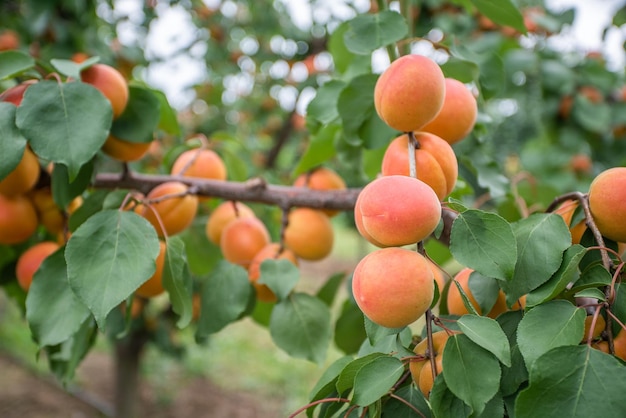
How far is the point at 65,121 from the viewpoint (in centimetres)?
55

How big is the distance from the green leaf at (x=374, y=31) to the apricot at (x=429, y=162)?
0.14 meters

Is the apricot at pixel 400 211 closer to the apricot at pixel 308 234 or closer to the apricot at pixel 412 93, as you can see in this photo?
the apricot at pixel 412 93

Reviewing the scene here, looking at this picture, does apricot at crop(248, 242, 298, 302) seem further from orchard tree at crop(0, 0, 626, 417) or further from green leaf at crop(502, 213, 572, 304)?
green leaf at crop(502, 213, 572, 304)

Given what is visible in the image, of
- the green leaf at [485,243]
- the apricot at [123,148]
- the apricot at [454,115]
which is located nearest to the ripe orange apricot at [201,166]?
the apricot at [123,148]

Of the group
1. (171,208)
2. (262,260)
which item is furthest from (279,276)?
(171,208)

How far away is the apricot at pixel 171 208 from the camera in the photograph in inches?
24.8

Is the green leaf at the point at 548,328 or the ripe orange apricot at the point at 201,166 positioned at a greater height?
the green leaf at the point at 548,328

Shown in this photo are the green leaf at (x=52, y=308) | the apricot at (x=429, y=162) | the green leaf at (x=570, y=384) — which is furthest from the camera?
the green leaf at (x=52, y=308)

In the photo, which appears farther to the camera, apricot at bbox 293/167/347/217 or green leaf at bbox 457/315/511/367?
apricot at bbox 293/167/347/217

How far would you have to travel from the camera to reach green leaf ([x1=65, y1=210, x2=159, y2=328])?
0.47m

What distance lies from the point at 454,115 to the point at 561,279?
220mm

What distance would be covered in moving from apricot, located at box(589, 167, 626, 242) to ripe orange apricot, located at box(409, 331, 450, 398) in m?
0.16

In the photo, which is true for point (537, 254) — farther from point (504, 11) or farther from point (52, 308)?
point (52, 308)

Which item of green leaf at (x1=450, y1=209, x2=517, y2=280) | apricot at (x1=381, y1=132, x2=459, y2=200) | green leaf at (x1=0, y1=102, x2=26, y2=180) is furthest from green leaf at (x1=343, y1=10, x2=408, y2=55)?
green leaf at (x1=0, y1=102, x2=26, y2=180)
